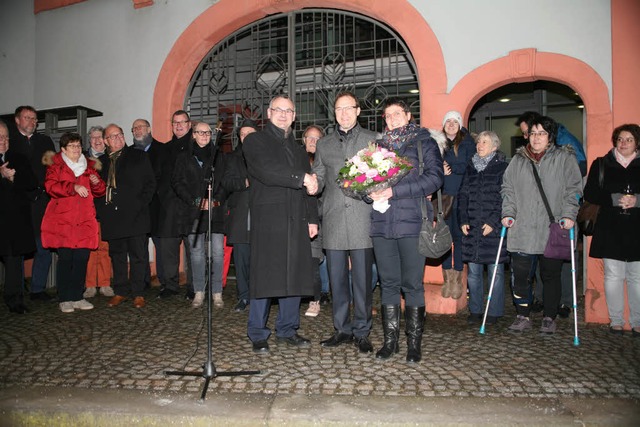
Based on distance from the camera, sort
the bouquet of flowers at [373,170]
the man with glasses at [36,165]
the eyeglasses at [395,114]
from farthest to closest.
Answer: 1. the man with glasses at [36,165]
2. the eyeglasses at [395,114]
3. the bouquet of flowers at [373,170]

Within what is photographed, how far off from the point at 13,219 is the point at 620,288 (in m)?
6.87

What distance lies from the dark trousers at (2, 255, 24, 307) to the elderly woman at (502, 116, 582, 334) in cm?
569

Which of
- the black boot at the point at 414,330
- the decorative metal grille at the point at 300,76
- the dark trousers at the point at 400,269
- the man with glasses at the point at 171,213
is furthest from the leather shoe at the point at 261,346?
the decorative metal grille at the point at 300,76

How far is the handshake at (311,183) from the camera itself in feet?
14.5

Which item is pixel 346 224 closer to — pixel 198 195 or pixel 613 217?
pixel 198 195

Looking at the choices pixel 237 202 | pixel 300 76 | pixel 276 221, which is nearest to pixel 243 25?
pixel 300 76

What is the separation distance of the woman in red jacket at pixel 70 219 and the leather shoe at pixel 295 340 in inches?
117

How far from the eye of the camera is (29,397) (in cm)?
345

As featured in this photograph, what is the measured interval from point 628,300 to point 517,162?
1.78 meters

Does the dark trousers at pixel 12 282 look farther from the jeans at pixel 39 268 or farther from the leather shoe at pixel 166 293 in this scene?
the leather shoe at pixel 166 293

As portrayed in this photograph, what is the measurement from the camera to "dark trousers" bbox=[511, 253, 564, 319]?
5.22 metres

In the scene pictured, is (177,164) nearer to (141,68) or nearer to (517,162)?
(141,68)

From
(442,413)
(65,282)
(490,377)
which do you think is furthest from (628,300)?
(65,282)

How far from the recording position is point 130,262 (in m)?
6.76
